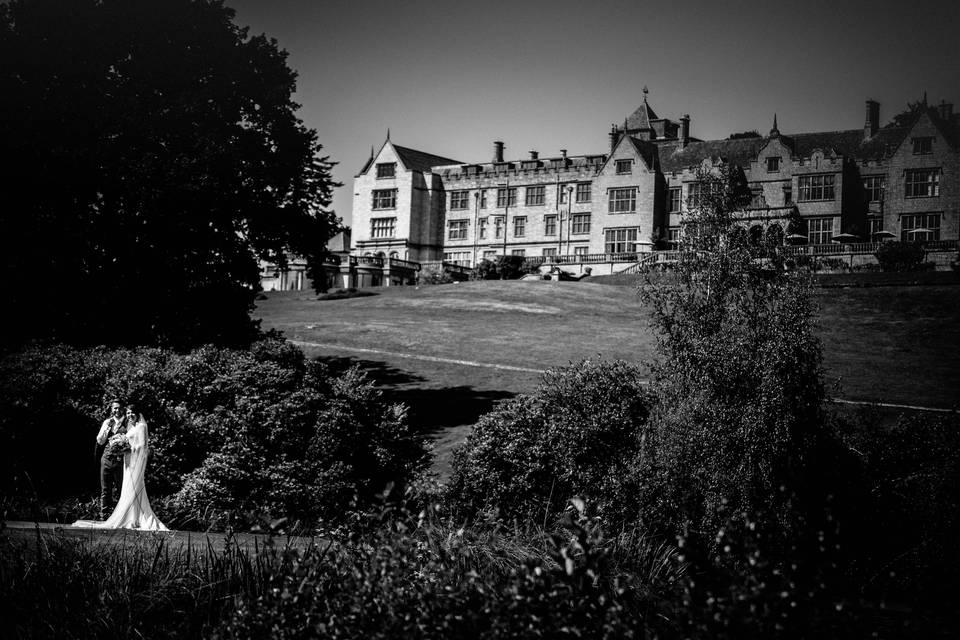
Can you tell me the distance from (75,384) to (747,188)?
183ft

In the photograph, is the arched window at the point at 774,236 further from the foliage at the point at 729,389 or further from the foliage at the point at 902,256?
the foliage at the point at 902,256

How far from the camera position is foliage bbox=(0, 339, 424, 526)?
16.8m

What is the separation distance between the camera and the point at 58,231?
2527cm

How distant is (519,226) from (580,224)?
620 centimetres

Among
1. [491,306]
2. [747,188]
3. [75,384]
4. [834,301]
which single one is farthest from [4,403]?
[747,188]

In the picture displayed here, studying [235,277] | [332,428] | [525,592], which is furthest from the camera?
[235,277]

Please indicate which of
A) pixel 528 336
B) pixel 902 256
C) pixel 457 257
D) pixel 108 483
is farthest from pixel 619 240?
pixel 108 483

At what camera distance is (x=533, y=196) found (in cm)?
8212

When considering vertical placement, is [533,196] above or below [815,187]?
above

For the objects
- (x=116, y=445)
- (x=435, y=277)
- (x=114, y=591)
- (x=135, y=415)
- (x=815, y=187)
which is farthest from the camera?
(x=815, y=187)

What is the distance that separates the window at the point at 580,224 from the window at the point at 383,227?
16291 millimetres

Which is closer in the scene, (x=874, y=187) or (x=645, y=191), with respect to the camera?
(x=874, y=187)

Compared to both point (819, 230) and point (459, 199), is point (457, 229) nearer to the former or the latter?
point (459, 199)

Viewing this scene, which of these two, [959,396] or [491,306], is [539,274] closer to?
[491,306]
